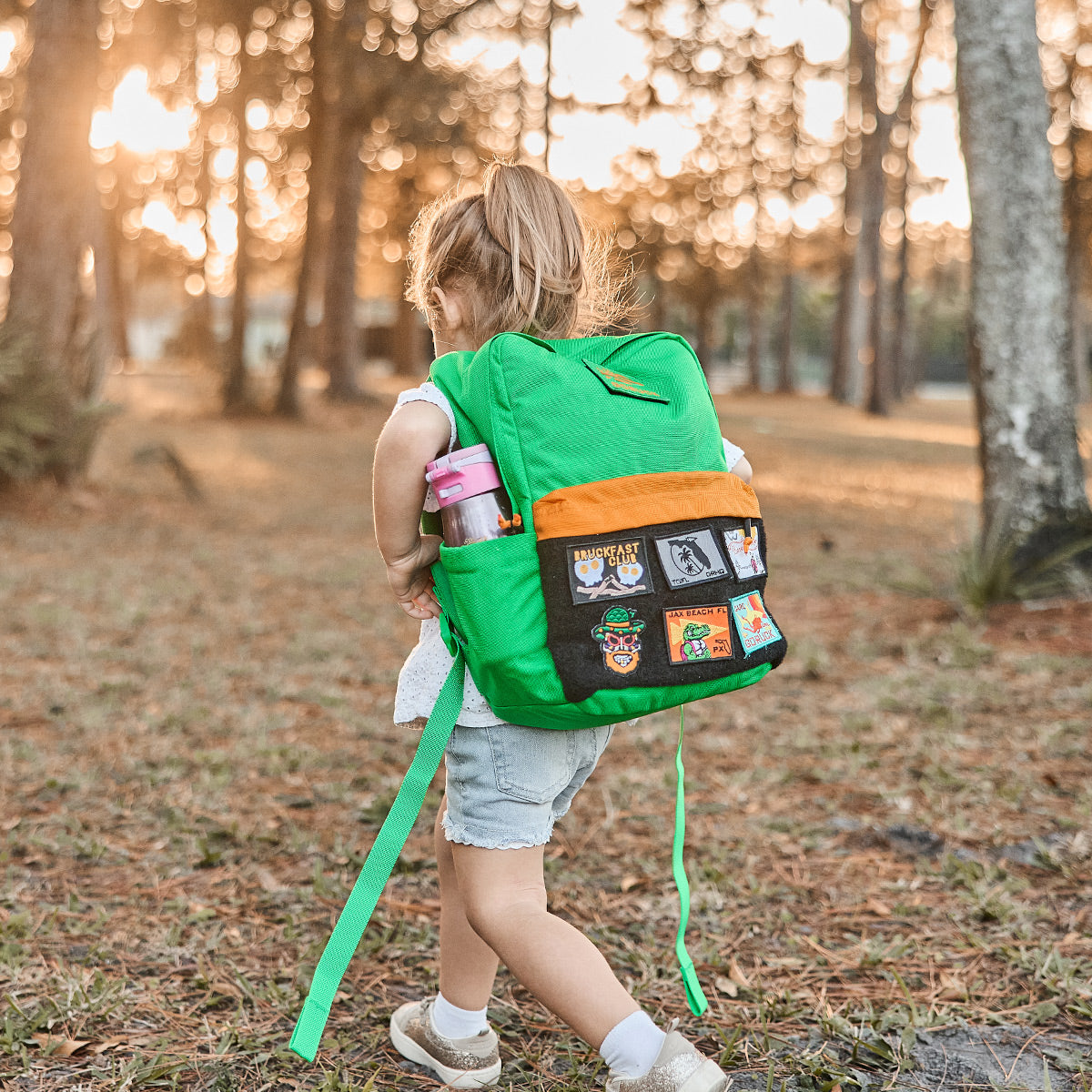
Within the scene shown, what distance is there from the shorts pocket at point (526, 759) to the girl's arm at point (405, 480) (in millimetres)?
306

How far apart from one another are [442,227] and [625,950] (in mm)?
1668

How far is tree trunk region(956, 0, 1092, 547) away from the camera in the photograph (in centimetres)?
539

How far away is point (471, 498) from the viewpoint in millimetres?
1680

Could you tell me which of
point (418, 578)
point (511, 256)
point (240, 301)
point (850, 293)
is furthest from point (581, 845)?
point (850, 293)

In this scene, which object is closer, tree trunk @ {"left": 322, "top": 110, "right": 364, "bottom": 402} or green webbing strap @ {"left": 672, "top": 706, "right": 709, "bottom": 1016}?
green webbing strap @ {"left": 672, "top": 706, "right": 709, "bottom": 1016}

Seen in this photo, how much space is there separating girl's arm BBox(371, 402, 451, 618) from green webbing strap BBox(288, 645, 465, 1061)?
0.19 metres

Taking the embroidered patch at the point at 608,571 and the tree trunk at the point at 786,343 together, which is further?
the tree trunk at the point at 786,343

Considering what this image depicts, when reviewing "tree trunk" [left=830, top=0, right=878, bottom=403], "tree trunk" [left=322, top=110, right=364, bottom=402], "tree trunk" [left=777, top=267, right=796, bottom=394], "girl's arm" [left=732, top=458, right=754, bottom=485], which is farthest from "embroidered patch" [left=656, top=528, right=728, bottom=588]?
"tree trunk" [left=777, top=267, right=796, bottom=394]

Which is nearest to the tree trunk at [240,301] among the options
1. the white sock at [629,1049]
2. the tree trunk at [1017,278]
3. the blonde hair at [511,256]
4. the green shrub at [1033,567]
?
the tree trunk at [1017,278]

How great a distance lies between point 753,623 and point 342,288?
60.2ft

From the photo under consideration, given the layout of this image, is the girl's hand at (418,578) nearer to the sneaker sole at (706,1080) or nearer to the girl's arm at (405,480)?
the girl's arm at (405,480)

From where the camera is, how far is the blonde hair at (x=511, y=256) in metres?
1.82

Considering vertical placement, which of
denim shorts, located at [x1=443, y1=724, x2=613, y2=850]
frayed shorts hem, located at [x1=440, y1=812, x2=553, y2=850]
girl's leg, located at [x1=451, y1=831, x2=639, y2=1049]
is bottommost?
girl's leg, located at [x1=451, y1=831, x2=639, y2=1049]

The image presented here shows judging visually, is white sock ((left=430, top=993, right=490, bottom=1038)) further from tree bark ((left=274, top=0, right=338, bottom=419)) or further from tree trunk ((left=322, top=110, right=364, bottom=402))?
tree trunk ((left=322, top=110, right=364, bottom=402))
